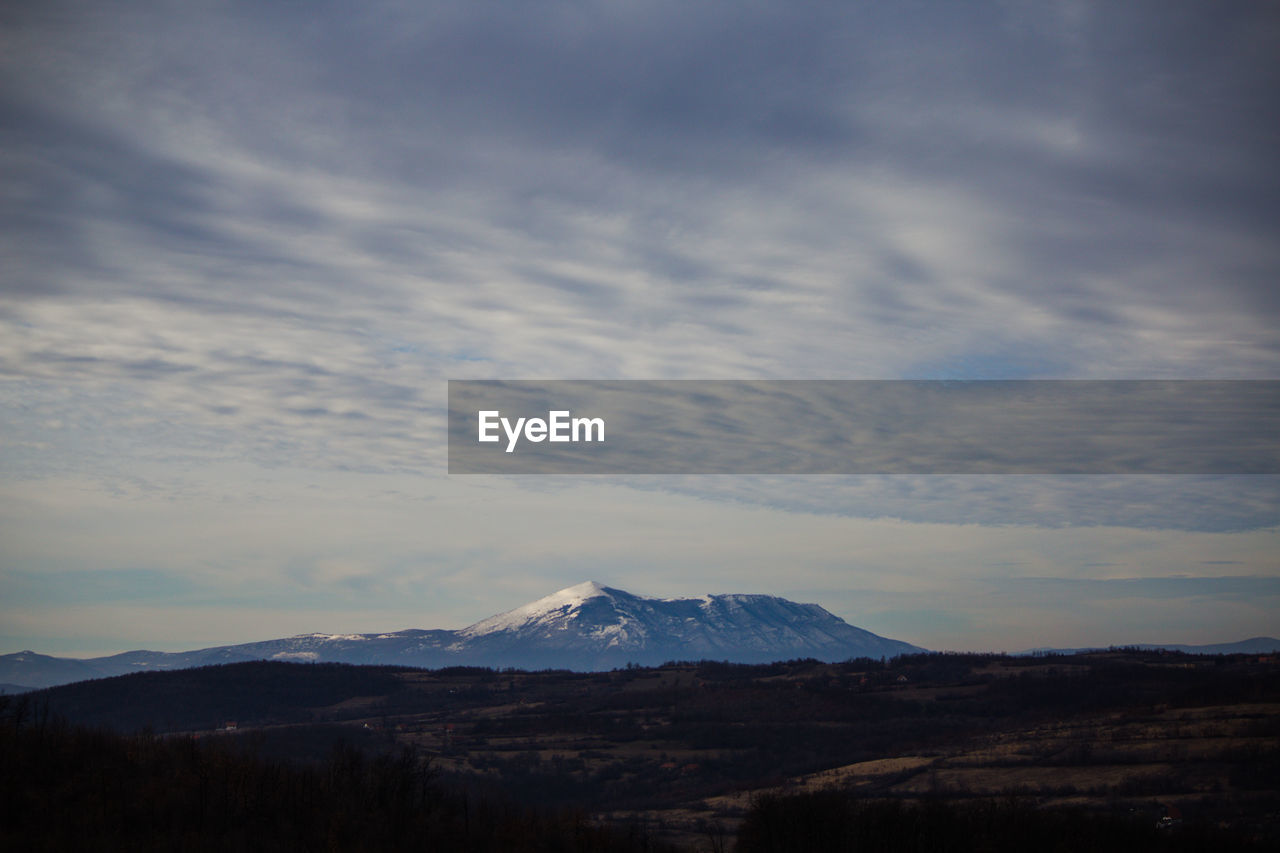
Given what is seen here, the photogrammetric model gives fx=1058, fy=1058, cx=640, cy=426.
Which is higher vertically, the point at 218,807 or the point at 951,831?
→ the point at 218,807

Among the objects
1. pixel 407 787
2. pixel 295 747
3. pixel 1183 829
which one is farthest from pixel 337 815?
pixel 295 747

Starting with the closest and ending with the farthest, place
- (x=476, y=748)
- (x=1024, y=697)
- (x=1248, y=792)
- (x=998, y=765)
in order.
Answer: (x=1248, y=792) → (x=998, y=765) → (x=476, y=748) → (x=1024, y=697)

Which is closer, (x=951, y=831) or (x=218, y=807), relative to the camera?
(x=218, y=807)

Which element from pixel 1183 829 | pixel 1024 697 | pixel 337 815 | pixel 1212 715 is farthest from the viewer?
pixel 1024 697

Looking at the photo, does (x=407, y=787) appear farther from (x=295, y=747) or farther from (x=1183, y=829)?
(x=295, y=747)

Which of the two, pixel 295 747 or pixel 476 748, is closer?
pixel 295 747

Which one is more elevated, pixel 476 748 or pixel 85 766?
pixel 85 766
